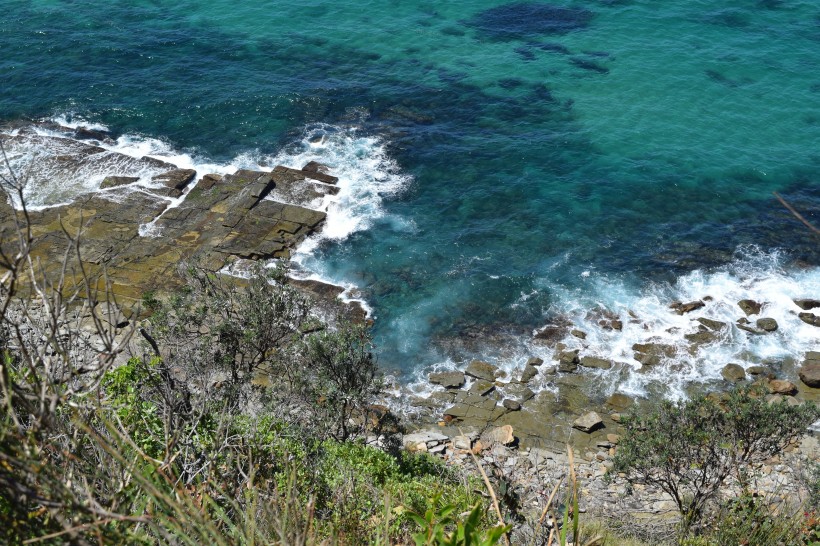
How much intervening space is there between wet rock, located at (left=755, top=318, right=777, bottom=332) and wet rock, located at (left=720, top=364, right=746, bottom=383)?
8.06 feet

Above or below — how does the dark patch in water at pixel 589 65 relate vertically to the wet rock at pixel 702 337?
above

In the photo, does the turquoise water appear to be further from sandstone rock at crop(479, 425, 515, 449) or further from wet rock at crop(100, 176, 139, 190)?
sandstone rock at crop(479, 425, 515, 449)

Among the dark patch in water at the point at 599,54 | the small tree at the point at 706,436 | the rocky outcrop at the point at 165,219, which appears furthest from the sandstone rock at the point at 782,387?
the dark patch in water at the point at 599,54

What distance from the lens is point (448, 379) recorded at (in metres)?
24.5

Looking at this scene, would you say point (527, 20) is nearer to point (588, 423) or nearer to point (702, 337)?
point (702, 337)

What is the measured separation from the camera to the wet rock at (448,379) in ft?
80.0

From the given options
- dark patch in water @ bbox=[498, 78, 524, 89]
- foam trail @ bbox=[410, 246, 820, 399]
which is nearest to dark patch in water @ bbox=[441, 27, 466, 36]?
dark patch in water @ bbox=[498, 78, 524, 89]

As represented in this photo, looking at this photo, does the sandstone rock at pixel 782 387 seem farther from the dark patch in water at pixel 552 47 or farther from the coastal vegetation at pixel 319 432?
the dark patch in water at pixel 552 47

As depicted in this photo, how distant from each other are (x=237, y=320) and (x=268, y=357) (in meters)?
1.97

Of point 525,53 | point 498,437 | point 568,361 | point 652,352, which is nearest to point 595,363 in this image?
point 568,361

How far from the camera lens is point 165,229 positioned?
30.2 meters

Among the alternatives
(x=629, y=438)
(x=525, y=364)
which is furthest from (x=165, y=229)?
(x=629, y=438)

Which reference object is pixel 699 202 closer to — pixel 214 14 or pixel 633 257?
pixel 633 257

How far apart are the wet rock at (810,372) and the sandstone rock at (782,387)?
52cm
